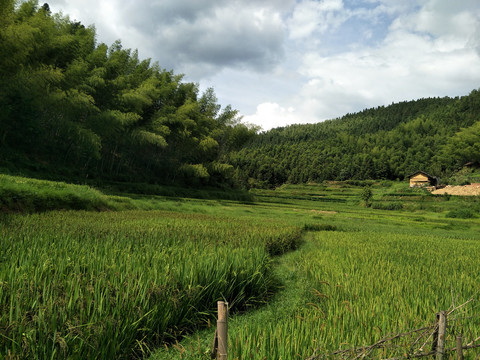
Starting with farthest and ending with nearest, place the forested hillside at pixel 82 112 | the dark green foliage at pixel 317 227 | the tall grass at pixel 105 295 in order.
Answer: the forested hillside at pixel 82 112 < the dark green foliage at pixel 317 227 < the tall grass at pixel 105 295

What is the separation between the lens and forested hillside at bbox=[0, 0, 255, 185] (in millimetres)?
14797

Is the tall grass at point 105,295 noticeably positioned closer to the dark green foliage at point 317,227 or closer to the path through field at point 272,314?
the path through field at point 272,314

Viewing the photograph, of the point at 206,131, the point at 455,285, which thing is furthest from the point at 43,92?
the point at 455,285

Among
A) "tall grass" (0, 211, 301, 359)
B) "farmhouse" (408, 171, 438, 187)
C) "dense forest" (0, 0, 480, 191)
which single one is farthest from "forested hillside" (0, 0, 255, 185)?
"farmhouse" (408, 171, 438, 187)

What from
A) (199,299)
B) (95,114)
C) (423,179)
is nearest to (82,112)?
(95,114)

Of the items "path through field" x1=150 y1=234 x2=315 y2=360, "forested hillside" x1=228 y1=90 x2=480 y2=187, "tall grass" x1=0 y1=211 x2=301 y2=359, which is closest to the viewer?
"tall grass" x1=0 y1=211 x2=301 y2=359

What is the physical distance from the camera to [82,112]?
61.7ft

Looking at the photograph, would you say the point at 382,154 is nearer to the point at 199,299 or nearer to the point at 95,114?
the point at 95,114

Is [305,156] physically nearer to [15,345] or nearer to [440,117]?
[440,117]

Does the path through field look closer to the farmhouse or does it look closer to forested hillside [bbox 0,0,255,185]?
forested hillside [bbox 0,0,255,185]

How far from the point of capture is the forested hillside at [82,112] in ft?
48.5

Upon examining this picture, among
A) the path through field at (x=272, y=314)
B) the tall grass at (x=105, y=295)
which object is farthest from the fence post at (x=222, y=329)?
the tall grass at (x=105, y=295)

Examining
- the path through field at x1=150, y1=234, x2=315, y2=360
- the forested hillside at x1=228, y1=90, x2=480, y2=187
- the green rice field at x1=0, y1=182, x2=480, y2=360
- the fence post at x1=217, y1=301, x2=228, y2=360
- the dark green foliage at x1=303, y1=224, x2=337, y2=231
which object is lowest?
the dark green foliage at x1=303, y1=224, x2=337, y2=231

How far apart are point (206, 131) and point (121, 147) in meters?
8.38
